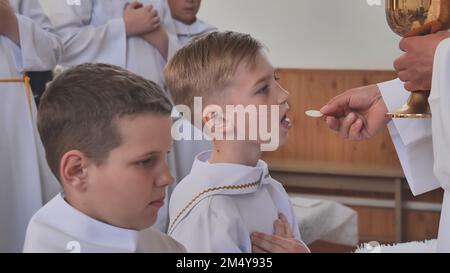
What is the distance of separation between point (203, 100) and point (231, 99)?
1.4 inches

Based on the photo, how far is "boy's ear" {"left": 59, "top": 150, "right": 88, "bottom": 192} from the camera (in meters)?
0.71

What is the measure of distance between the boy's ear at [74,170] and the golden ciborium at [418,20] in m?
0.37

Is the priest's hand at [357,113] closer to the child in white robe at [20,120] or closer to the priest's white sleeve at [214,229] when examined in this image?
the priest's white sleeve at [214,229]

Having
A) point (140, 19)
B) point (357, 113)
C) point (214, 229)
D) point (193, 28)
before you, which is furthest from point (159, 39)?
point (214, 229)

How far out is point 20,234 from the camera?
1.03 meters

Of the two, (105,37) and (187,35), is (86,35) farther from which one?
(187,35)

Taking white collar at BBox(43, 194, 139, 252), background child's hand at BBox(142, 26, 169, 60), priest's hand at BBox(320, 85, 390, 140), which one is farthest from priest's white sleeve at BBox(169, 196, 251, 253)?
background child's hand at BBox(142, 26, 169, 60)

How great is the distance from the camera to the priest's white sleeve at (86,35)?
113 cm

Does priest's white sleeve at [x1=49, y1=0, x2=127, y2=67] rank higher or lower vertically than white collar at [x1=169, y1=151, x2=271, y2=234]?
higher

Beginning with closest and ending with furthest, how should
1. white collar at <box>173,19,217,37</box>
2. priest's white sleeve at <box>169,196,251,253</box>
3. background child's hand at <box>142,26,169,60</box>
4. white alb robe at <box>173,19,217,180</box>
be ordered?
1. priest's white sleeve at <box>169,196,251,253</box>
2. white alb robe at <box>173,19,217,180</box>
3. white collar at <box>173,19,217,37</box>
4. background child's hand at <box>142,26,169,60</box>

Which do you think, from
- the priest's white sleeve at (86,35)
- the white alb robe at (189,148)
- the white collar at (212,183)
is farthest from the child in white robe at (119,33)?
the white collar at (212,183)

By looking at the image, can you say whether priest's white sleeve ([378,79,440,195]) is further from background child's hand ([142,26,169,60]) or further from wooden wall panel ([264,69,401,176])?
background child's hand ([142,26,169,60])

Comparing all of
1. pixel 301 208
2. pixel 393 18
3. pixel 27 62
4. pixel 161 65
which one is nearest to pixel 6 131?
pixel 27 62

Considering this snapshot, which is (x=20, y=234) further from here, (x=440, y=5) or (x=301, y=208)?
(x=440, y=5)
